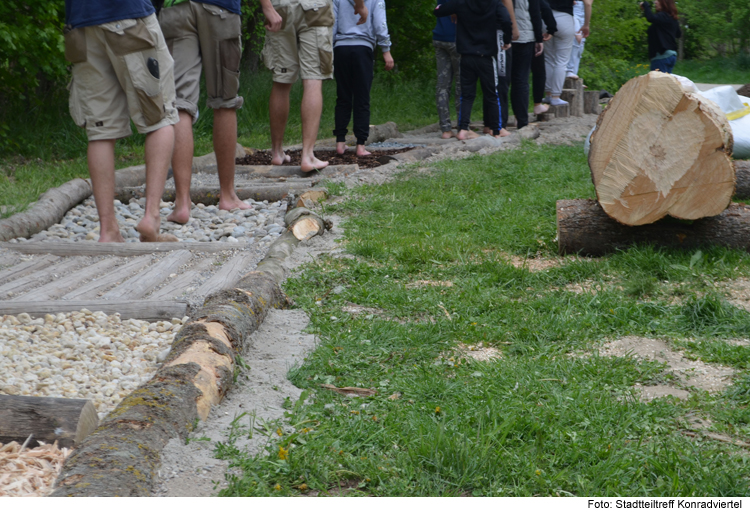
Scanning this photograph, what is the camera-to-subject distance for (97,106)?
4.29 metres

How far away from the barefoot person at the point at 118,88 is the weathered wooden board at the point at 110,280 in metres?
0.38

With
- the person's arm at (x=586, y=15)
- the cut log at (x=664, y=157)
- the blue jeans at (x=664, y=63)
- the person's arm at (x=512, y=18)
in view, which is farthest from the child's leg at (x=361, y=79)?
the blue jeans at (x=664, y=63)

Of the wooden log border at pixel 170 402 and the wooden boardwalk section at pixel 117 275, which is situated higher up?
the wooden log border at pixel 170 402

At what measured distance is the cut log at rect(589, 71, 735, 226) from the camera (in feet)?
12.8

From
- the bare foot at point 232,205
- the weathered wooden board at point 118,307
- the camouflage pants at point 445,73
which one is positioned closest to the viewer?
the weathered wooden board at point 118,307

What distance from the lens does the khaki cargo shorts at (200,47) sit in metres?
4.89

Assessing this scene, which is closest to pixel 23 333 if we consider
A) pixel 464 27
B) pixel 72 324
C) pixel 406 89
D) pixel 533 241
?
pixel 72 324

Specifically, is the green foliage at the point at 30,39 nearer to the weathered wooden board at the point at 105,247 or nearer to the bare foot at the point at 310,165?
the bare foot at the point at 310,165

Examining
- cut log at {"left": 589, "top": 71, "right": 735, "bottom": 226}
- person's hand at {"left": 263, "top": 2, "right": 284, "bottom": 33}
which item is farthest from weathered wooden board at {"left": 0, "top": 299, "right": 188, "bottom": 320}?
person's hand at {"left": 263, "top": 2, "right": 284, "bottom": 33}

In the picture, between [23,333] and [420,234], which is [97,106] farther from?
[420,234]

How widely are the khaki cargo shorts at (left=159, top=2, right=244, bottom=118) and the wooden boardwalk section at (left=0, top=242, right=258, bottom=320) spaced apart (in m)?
1.20

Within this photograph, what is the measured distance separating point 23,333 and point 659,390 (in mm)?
2409

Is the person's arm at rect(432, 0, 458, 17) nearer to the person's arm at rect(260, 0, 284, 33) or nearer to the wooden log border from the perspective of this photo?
the person's arm at rect(260, 0, 284, 33)

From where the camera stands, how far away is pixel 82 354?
9.37ft
